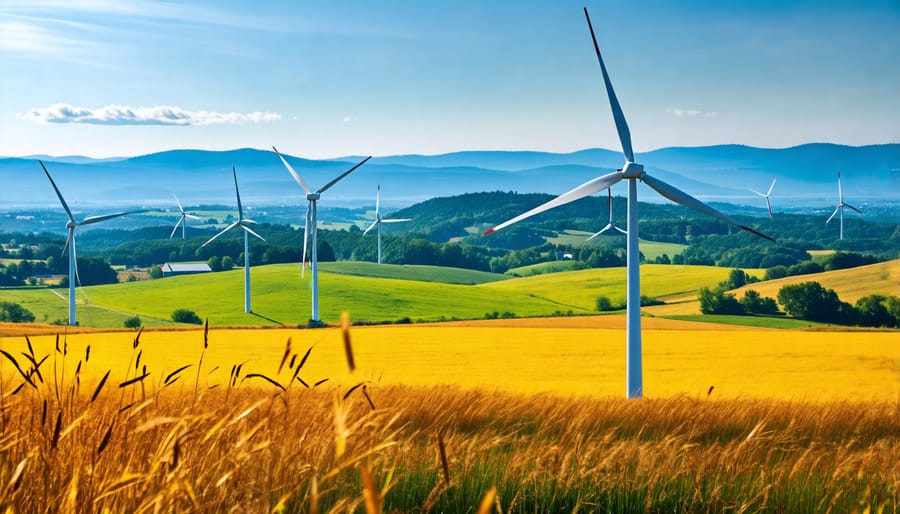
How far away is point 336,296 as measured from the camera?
330 ft

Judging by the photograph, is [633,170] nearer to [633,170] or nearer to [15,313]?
[633,170]

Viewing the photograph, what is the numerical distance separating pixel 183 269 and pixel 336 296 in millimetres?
48171

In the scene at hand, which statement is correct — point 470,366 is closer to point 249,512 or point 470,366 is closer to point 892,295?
point 249,512

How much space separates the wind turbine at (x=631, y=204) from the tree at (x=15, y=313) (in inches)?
2896

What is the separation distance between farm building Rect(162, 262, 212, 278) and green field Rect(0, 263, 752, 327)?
15.6 metres

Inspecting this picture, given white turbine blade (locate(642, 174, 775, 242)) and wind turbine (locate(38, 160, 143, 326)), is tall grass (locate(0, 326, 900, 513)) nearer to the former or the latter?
white turbine blade (locate(642, 174, 775, 242))

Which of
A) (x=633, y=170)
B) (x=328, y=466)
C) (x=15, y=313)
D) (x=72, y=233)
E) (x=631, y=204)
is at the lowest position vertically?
(x=15, y=313)

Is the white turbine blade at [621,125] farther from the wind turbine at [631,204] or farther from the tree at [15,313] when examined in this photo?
the tree at [15,313]

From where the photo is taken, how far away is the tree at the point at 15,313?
282 ft

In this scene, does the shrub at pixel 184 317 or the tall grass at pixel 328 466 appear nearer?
the tall grass at pixel 328 466

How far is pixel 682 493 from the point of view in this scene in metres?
6.82

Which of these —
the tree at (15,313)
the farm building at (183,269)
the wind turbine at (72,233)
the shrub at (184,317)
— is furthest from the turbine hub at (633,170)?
the farm building at (183,269)

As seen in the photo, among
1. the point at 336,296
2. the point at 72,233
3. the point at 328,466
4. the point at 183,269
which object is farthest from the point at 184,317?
the point at 328,466

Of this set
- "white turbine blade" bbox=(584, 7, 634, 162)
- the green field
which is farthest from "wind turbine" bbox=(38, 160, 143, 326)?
"white turbine blade" bbox=(584, 7, 634, 162)
